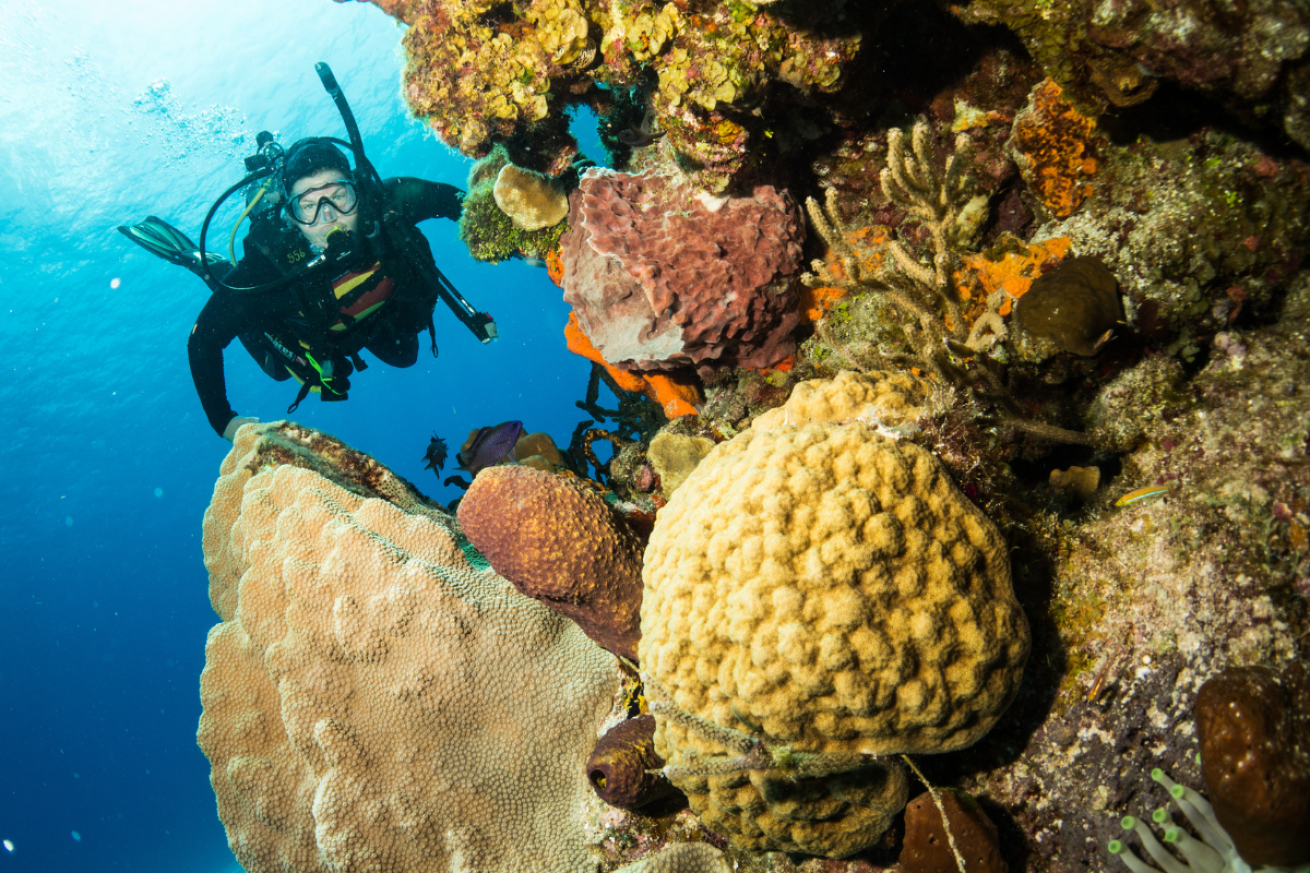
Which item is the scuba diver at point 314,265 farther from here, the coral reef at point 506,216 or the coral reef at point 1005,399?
the coral reef at point 1005,399

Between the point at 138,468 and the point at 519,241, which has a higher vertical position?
the point at 138,468

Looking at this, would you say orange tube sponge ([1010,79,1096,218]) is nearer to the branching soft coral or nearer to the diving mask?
the branching soft coral

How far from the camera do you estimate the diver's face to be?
6.45 m

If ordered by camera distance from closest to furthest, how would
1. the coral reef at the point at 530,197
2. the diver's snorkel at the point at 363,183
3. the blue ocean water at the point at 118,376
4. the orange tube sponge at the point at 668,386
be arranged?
the coral reef at the point at 530,197
the orange tube sponge at the point at 668,386
the diver's snorkel at the point at 363,183
the blue ocean water at the point at 118,376

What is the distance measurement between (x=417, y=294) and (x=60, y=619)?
72306 mm

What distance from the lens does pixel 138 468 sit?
162ft

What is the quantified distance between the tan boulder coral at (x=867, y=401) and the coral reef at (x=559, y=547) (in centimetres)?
107

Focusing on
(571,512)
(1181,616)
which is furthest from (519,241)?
(1181,616)

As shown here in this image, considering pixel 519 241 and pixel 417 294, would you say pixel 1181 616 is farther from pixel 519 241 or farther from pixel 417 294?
pixel 417 294

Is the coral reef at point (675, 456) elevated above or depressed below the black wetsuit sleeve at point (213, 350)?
below

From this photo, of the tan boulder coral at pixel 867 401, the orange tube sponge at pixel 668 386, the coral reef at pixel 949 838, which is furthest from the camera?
the orange tube sponge at pixel 668 386

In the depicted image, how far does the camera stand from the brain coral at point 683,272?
11.9 feet

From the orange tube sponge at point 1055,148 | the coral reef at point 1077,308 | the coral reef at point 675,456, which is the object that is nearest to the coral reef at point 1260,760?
the coral reef at point 1077,308

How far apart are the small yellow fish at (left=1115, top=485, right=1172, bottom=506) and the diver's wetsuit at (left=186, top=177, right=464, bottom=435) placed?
7.07m
